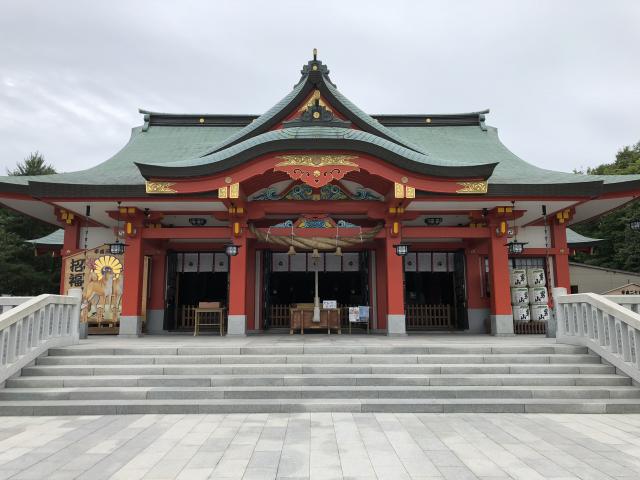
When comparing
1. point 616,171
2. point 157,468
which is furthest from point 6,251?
point 616,171

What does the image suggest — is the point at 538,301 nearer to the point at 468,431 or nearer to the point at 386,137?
the point at 386,137

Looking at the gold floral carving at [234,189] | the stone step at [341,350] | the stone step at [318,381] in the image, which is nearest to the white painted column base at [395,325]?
the stone step at [341,350]

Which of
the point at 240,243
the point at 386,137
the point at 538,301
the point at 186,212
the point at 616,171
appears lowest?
the point at 538,301

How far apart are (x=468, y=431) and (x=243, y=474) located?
3158 mm

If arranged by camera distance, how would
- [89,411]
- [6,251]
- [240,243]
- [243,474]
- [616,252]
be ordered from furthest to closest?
[616,252] → [6,251] → [240,243] → [89,411] → [243,474]

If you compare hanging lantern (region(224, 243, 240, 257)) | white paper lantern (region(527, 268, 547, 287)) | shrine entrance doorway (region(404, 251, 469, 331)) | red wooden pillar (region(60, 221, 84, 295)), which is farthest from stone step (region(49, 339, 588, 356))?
shrine entrance doorway (region(404, 251, 469, 331))

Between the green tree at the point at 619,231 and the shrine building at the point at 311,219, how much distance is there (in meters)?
18.5

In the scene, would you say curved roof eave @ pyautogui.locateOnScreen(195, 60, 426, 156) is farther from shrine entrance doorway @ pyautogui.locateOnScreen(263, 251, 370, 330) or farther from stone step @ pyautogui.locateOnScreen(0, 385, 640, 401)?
stone step @ pyautogui.locateOnScreen(0, 385, 640, 401)

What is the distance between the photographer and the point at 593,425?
6.01 m

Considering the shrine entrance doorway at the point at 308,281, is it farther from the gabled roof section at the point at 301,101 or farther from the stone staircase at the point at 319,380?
the stone staircase at the point at 319,380

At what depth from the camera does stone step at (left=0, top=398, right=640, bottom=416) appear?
21.7ft

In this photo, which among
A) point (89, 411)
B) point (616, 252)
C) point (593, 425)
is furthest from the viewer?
point (616, 252)

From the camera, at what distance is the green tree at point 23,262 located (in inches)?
1090

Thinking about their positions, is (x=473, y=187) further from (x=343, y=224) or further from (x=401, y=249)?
(x=343, y=224)
